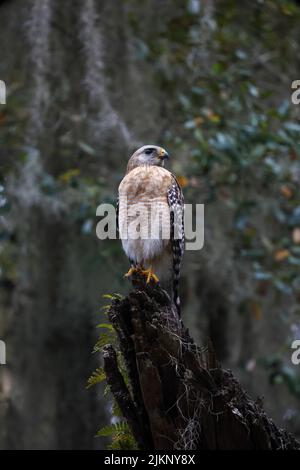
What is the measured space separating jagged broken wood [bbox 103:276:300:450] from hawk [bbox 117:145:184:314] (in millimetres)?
1381

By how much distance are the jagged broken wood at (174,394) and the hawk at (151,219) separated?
138 centimetres

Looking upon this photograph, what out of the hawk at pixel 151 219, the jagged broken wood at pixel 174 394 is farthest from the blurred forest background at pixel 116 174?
the jagged broken wood at pixel 174 394

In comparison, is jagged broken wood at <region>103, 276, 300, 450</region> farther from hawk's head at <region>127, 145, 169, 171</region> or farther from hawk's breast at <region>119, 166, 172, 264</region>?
hawk's head at <region>127, 145, 169, 171</region>

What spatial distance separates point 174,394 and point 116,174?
2909mm

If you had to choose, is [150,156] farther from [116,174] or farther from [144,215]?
[116,174]

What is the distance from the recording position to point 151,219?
396cm

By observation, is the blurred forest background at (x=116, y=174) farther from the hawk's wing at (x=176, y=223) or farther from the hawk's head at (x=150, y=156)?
the hawk's wing at (x=176, y=223)

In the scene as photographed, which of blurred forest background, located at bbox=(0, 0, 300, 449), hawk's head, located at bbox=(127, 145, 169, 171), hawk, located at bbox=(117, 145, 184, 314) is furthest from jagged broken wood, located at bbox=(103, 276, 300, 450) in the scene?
blurred forest background, located at bbox=(0, 0, 300, 449)

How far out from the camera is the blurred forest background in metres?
5.04

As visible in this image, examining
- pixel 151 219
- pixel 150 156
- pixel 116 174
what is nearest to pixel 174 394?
pixel 151 219

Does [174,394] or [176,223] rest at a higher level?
[176,223]

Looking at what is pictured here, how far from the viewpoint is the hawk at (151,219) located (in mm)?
3957
